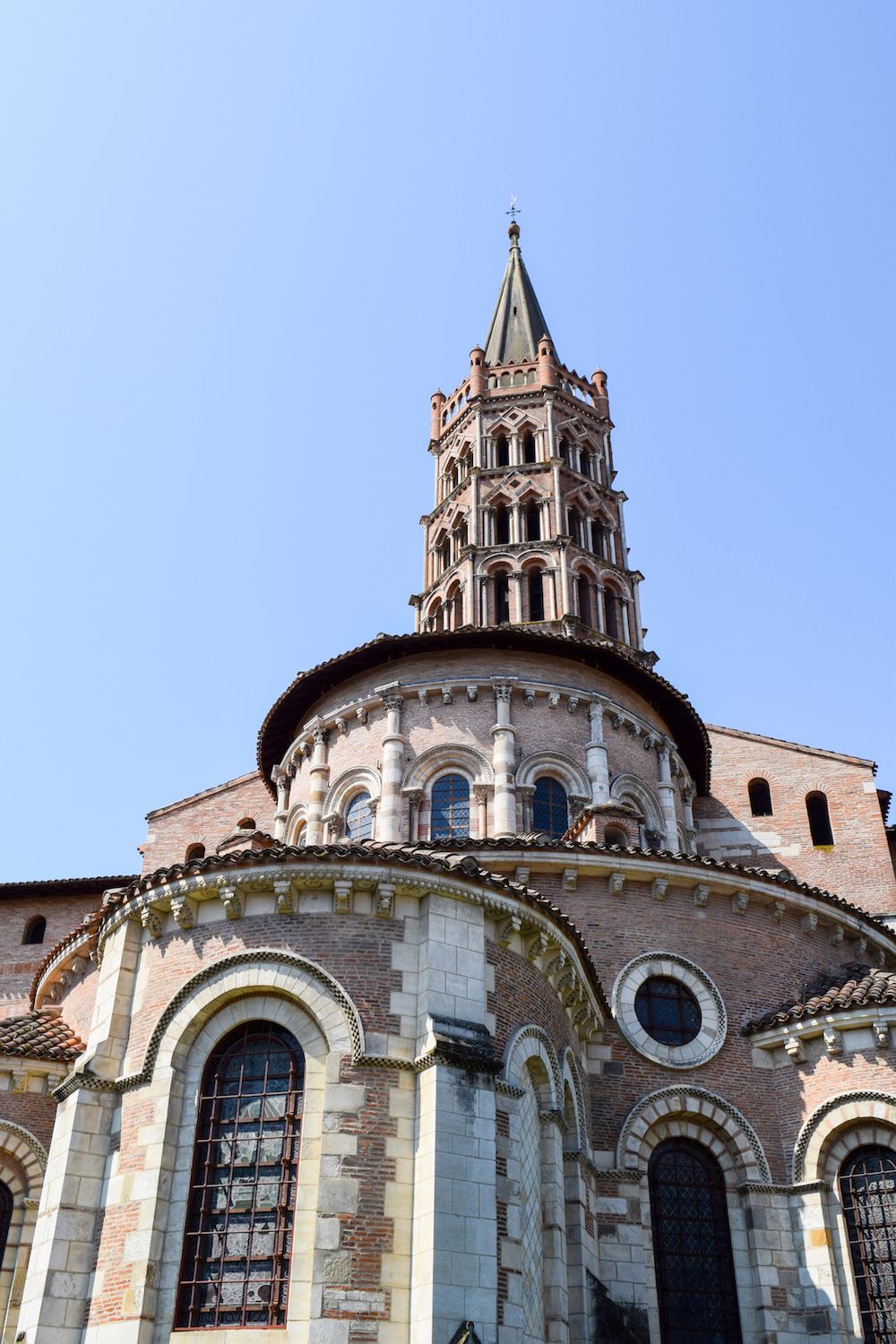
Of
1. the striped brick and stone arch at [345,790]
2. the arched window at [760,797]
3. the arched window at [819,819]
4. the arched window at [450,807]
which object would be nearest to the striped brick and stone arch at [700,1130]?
the arched window at [450,807]

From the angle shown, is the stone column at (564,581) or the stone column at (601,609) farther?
the stone column at (601,609)

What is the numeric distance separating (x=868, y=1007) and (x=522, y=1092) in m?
6.43

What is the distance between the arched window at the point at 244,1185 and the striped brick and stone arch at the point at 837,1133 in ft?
27.9

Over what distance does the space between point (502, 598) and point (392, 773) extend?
1093 cm

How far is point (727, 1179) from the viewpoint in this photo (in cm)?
1823


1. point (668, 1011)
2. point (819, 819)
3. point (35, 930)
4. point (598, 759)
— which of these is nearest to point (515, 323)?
point (819, 819)

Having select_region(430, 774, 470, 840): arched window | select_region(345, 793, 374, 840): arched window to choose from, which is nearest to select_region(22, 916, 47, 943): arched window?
select_region(345, 793, 374, 840): arched window

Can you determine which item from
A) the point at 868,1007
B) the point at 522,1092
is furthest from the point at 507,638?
the point at 522,1092

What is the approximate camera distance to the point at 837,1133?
711 inches

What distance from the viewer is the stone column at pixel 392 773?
24.8 m

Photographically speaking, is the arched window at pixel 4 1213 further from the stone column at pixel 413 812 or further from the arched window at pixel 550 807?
the arched window at pixel 550 807

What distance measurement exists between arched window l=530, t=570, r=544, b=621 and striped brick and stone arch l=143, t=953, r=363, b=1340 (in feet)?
70.4

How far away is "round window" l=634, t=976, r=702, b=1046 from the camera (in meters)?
19.3

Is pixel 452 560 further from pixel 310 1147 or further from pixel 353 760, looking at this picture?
pixel 310 1147
